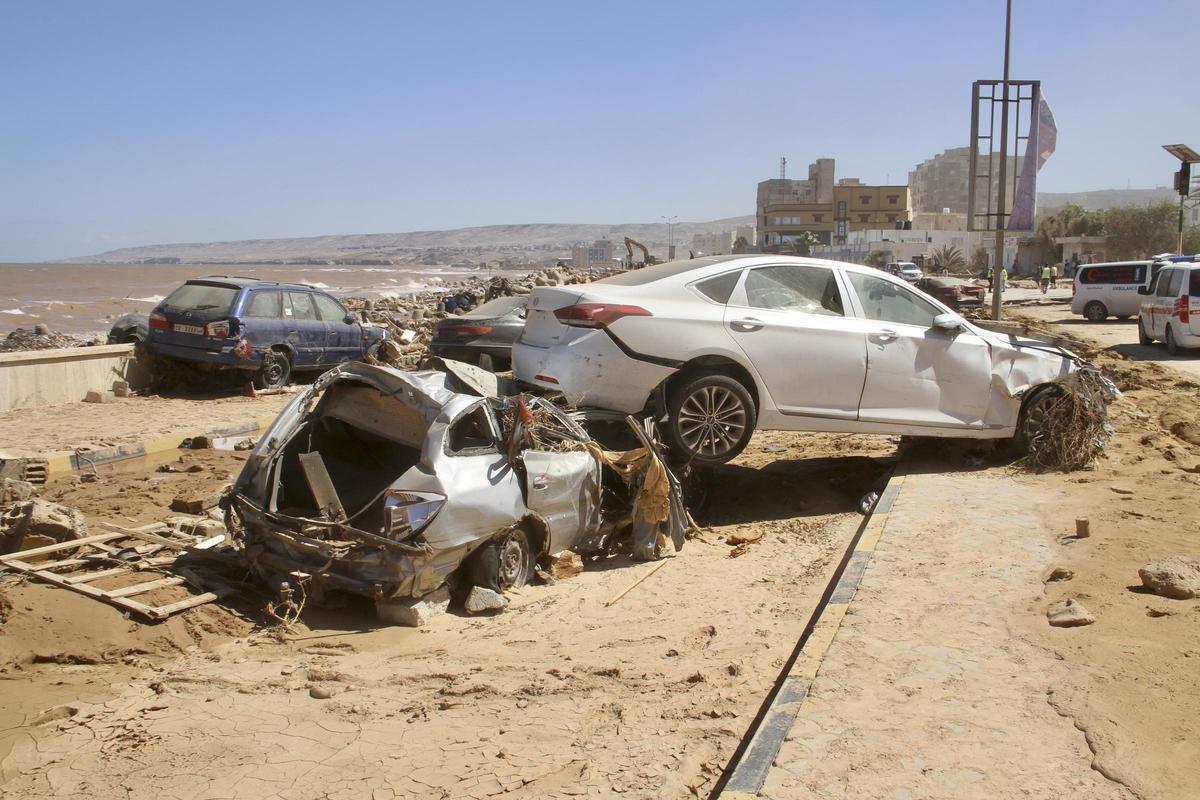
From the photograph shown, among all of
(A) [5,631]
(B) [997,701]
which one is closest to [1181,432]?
(B) [997,701]

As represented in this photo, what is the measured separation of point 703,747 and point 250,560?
10.9ft

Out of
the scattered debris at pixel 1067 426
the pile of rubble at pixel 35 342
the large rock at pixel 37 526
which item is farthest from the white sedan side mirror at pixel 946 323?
the pile of rubble at pixel 35 342

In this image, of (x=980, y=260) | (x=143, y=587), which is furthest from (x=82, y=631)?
(x=980, y=260)

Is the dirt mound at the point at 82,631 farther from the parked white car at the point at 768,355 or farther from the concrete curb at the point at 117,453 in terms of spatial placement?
the concrete curb at the point at 117,453

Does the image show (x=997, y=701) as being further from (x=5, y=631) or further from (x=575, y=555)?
(x=5, y=631)

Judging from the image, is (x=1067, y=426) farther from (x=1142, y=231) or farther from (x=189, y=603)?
(x=1142, y=231)

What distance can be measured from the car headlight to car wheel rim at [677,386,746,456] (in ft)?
8.39

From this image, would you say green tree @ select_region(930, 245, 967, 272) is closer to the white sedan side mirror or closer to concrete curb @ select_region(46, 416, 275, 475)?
the white sedan side mirror

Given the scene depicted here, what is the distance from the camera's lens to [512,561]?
6660 mm

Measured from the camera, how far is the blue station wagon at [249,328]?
14.6 m

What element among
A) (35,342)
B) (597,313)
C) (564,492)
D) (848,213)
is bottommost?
(35,342)

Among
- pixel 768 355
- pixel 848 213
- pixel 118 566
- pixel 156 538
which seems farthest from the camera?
pixel 848 213

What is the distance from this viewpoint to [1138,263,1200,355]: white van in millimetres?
20609

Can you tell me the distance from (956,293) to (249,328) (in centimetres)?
2508
